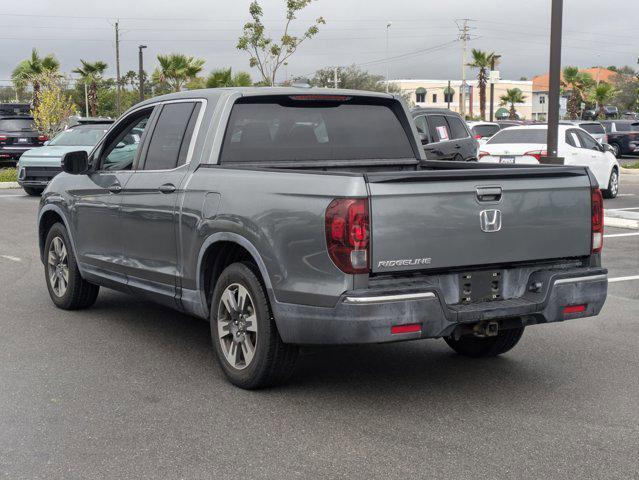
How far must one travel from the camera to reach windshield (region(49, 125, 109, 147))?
2030cm

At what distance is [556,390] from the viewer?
18.5 feet

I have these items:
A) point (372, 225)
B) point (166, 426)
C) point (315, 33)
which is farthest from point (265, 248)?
point (315, 33)

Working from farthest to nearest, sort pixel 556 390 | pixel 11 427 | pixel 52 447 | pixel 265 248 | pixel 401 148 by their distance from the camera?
1. pixel 401 148
2. pixel 556 390
3. pixel 265 248
4. pixel 11 427
5. pixel 52 447

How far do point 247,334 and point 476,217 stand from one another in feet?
5.12

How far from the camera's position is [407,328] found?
16.2ft

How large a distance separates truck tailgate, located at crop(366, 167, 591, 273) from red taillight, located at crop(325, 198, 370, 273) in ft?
0.17

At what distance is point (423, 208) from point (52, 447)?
2.28 m

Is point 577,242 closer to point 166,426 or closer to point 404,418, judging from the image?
point 404,418

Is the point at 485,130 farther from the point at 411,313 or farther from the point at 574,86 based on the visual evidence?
the point at 574,86

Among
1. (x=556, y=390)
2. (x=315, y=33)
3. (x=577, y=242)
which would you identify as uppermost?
(x=315, y=33)

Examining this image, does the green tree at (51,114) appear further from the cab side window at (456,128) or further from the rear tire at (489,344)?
the rear tire at (489,344)

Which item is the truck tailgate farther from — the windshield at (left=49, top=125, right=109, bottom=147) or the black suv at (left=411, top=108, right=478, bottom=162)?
the windshield at (left=49, top=125, right=109, bottom=147)

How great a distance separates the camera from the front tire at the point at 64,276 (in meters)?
7.95

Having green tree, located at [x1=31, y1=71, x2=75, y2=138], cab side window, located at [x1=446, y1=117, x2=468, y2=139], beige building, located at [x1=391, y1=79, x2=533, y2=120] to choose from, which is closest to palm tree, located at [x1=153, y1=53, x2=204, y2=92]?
green tree, located at [x1=31, y1=71, x2=75, y2=138]
